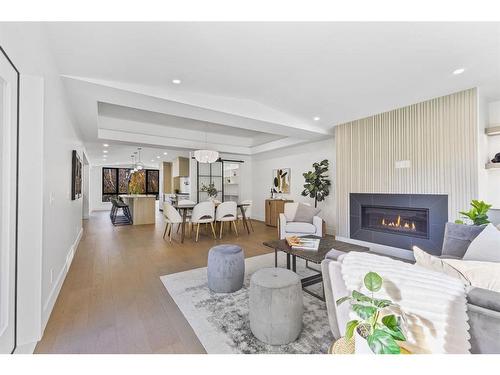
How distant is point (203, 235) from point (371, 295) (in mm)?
4721

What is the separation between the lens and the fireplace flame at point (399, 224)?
3817 mm

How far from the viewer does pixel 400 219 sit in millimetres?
3965

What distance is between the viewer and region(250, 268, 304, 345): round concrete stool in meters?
1.63

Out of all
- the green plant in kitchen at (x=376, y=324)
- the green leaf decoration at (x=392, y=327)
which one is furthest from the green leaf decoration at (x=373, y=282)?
the green leaf decoration at (x=392, y=327)

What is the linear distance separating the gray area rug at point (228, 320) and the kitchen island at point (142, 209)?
4826mm

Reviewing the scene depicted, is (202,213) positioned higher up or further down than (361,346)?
higher up

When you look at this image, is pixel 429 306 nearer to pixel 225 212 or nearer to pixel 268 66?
pixel 268 66

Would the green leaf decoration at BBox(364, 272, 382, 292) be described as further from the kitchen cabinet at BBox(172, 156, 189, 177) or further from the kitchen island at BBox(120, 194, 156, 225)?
the kitchen cabinet at BBox(172, 156, 189, 177)

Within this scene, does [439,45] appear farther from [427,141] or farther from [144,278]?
[144,278]

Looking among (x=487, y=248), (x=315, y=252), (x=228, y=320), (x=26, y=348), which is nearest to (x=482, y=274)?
(x=487, y=248)

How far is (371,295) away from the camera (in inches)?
41.0

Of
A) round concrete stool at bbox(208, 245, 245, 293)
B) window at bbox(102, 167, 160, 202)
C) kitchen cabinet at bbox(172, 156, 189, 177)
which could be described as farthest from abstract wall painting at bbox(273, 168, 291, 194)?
window at bbox(102, 167, 160, 202)

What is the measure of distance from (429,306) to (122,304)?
2514 mm

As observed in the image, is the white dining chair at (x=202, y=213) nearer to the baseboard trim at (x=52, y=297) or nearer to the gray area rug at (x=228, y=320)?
the gray area rug at (x=228, y=320)
